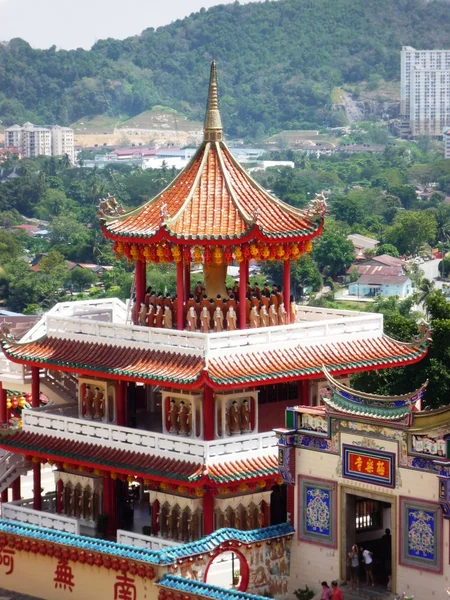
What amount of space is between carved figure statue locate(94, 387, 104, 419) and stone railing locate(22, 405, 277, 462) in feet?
2.24

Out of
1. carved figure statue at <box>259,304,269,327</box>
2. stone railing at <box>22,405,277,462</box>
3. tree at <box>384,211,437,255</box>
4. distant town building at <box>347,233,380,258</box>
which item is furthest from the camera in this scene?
tree at <box>384,211,437,255</box>

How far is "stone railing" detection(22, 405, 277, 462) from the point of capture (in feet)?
130

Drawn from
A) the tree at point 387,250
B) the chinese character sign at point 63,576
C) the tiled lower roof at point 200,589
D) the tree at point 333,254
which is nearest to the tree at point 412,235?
the tree at point 387,250

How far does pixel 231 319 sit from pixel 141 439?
134 inches

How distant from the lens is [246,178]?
43500 mm

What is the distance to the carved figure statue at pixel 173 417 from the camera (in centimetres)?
4103

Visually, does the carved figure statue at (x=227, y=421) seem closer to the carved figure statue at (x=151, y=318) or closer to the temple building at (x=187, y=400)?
the temple building at (x=187, y=400)

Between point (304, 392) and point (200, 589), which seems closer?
point (200, 589)

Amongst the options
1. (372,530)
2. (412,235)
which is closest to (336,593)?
(372,530)

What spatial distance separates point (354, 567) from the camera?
3753 centimetres

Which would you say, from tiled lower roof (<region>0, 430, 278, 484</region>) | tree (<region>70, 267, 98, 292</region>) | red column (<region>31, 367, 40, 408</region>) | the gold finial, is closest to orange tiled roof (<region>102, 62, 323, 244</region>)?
the gold finial

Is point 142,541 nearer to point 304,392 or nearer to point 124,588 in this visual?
point 124,588

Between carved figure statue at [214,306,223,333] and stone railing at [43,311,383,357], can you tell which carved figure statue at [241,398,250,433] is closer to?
stone railing at [43,311,383,357]

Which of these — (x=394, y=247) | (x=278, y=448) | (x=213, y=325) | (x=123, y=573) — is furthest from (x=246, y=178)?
(x=394, y=247)
